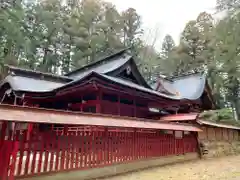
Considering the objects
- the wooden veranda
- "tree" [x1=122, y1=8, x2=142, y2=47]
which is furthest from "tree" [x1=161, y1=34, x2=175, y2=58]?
the wooden veranda

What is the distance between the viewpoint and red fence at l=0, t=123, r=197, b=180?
14.5 ft

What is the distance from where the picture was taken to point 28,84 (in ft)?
40.1

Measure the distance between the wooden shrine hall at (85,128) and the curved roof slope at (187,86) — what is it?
13.0 ft

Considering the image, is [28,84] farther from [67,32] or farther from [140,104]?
→ [67,32]

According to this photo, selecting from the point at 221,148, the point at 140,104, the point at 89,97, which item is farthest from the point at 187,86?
the point at 89,97

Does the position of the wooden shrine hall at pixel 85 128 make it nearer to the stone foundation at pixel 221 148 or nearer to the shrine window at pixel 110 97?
the shrine window at pixel 110 97

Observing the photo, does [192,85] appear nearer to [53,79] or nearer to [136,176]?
[53,79]

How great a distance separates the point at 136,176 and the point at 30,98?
717 centimetres

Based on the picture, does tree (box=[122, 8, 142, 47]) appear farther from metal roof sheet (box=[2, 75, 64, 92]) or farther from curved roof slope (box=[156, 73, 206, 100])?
metal roof sheet (box=[2, 75, 64, 92])

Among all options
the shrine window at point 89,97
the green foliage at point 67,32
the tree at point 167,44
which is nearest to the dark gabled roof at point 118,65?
the shrine window at point 89,97

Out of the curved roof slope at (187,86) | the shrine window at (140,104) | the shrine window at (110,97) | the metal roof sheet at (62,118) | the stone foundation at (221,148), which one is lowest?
the stone foundation at (221,148)

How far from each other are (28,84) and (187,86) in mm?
14657

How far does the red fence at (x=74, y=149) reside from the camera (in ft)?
14.5

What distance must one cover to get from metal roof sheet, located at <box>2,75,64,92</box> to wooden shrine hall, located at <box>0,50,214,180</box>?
120mm
